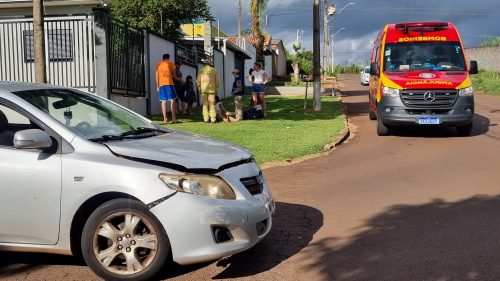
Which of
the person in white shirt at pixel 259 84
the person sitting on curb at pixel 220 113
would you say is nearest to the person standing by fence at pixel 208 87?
the person sitting on curb at pixel 220 113

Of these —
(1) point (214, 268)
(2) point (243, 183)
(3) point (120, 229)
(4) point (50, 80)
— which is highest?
(4) point (50, 80)

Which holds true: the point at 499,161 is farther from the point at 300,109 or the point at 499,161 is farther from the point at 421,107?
the point at 300,109

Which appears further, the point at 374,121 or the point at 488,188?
the point at 374,121

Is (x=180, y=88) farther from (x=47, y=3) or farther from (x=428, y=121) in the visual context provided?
(x=47, y=3)

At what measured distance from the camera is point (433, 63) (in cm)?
1258

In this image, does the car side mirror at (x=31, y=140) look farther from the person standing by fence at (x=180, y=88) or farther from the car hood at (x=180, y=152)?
the person standing by fence at (x=180, y=88)

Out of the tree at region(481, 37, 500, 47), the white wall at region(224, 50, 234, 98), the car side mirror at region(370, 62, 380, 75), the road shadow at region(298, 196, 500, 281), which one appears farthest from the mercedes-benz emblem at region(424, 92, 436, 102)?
the tree at region(481, 37, 500, 47)

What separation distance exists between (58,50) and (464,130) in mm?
10290

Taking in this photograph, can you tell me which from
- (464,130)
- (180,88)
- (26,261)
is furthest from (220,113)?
(26,261)

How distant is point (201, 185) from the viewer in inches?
162

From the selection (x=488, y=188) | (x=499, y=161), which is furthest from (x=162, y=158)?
(x=499, y=161)

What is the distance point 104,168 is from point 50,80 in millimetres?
11110

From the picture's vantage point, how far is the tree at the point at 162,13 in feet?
85.0

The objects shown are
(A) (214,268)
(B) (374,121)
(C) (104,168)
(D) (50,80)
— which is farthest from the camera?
(B) (374,121)
